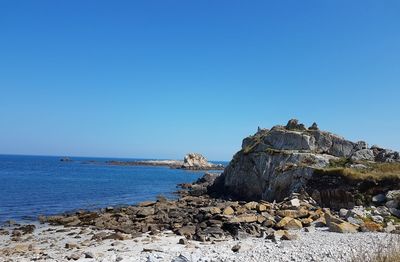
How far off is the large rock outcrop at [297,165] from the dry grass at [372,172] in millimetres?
295

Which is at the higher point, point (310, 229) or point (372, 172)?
point (372, 172)

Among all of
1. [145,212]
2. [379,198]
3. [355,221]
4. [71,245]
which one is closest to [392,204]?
[379,198]

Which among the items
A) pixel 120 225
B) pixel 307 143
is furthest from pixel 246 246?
pixel 307 143

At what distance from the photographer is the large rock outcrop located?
35.8 meters

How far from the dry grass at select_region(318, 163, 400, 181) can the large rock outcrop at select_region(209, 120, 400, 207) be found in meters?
0.29

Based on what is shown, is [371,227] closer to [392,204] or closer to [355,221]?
[355,221]

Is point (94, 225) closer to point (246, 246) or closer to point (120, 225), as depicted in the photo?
point (120, 225)

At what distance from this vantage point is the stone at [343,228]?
2261 cm

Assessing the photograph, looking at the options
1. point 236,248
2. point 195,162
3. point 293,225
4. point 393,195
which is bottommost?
point 236,248

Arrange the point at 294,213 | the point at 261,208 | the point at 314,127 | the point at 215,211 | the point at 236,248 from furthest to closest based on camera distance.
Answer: the point at 314,127
the point at 261,208
the point at 215,211
the point at 294,213
the point at 236,248

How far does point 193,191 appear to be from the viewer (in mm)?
62500

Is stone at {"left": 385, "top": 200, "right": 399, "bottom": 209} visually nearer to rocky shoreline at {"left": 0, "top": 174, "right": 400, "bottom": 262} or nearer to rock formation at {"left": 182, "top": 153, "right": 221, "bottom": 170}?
rocky shoreline at {"left": 0, "top": 174, "right": 400, "bottom": 262}

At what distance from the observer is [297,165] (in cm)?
4272

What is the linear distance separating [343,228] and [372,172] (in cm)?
1463
